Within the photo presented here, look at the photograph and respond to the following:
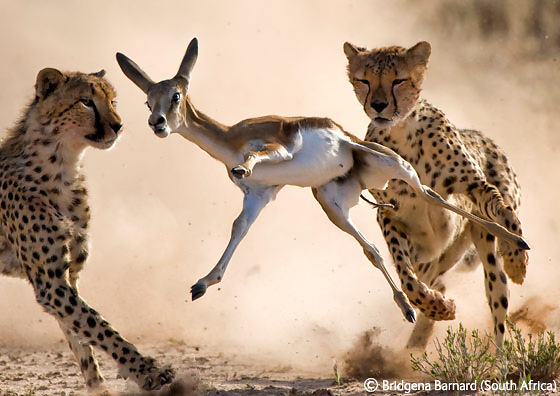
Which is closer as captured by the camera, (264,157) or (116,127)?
(264,157)

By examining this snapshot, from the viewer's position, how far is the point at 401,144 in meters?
7.32

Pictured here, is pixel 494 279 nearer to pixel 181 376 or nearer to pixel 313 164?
pixel 313 164

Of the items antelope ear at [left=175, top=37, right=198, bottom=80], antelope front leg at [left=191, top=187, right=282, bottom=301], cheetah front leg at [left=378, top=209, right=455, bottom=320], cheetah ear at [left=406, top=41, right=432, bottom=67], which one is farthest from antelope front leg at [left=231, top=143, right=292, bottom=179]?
cheetah ear at [left=406, top=41, right=432, bottom=67]

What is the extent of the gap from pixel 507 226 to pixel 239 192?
15.6 feet

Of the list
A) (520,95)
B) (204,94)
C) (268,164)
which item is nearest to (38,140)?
(268,164)

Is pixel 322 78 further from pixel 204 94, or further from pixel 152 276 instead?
pixel 152 276

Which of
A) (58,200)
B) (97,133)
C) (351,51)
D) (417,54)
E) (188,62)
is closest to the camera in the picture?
(188,62)

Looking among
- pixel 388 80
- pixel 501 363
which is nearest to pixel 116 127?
pixel 388 80

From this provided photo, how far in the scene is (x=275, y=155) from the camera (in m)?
5.38

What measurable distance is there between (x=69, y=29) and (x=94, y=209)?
104 inches

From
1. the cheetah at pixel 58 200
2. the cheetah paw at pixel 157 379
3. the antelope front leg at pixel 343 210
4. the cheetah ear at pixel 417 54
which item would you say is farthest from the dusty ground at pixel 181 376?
the cheetah ear at pixel 417 54

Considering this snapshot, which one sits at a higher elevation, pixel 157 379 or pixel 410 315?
pixel 410 315

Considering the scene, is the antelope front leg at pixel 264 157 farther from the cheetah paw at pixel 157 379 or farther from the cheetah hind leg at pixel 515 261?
the cheetah hind leg at pixel 515 261

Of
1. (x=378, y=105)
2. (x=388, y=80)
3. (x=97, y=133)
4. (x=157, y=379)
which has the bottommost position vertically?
(x=157, y=379)
